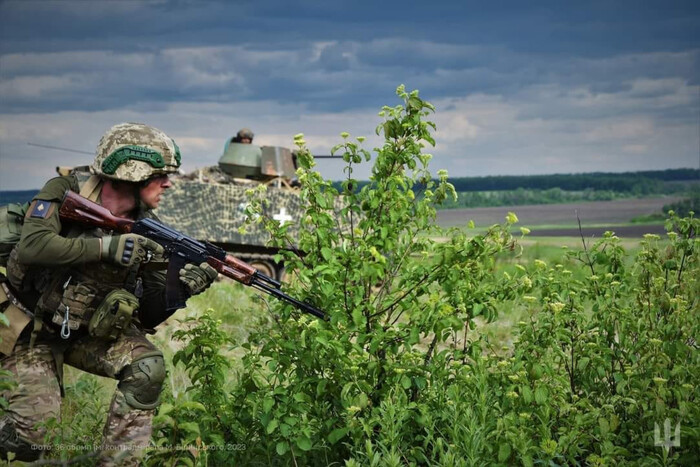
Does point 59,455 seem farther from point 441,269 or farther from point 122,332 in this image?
point 441,269

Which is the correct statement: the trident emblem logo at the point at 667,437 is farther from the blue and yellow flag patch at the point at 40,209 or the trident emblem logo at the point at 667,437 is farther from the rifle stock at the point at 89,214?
the blue and yellow flag patch at the point at 40,209

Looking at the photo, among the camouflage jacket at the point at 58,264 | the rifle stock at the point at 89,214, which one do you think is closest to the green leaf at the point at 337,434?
the camouflage jacket at the point at 58,264

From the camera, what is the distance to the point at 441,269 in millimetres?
4820

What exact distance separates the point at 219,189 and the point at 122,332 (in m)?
10.2

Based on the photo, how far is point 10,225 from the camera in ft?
16.5

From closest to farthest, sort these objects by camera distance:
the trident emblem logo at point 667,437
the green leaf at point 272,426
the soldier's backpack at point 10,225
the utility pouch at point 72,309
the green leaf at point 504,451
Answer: the green leaf at point 504,451 < the trident emblem logo at point 667,437 < the green leaf at point 272,426 < the utility pouch at point 72,309 < the soldier's backpack at point 10,225

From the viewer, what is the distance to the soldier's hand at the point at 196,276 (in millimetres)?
4961

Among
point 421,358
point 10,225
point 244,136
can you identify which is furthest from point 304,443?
point 244,136

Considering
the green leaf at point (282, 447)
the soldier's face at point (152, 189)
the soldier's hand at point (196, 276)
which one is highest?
the soldier's face at point (152, 189)

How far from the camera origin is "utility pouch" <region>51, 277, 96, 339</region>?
16.1 ft

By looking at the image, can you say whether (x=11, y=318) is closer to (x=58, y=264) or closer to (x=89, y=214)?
(x=58, y=264)

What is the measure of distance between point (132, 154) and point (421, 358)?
2.03 meters

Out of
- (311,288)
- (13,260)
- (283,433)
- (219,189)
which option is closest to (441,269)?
(311,288)

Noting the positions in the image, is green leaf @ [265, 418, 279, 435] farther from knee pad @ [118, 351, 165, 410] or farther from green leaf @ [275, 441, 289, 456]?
knee pad @ [118, 351, 165, 410]
